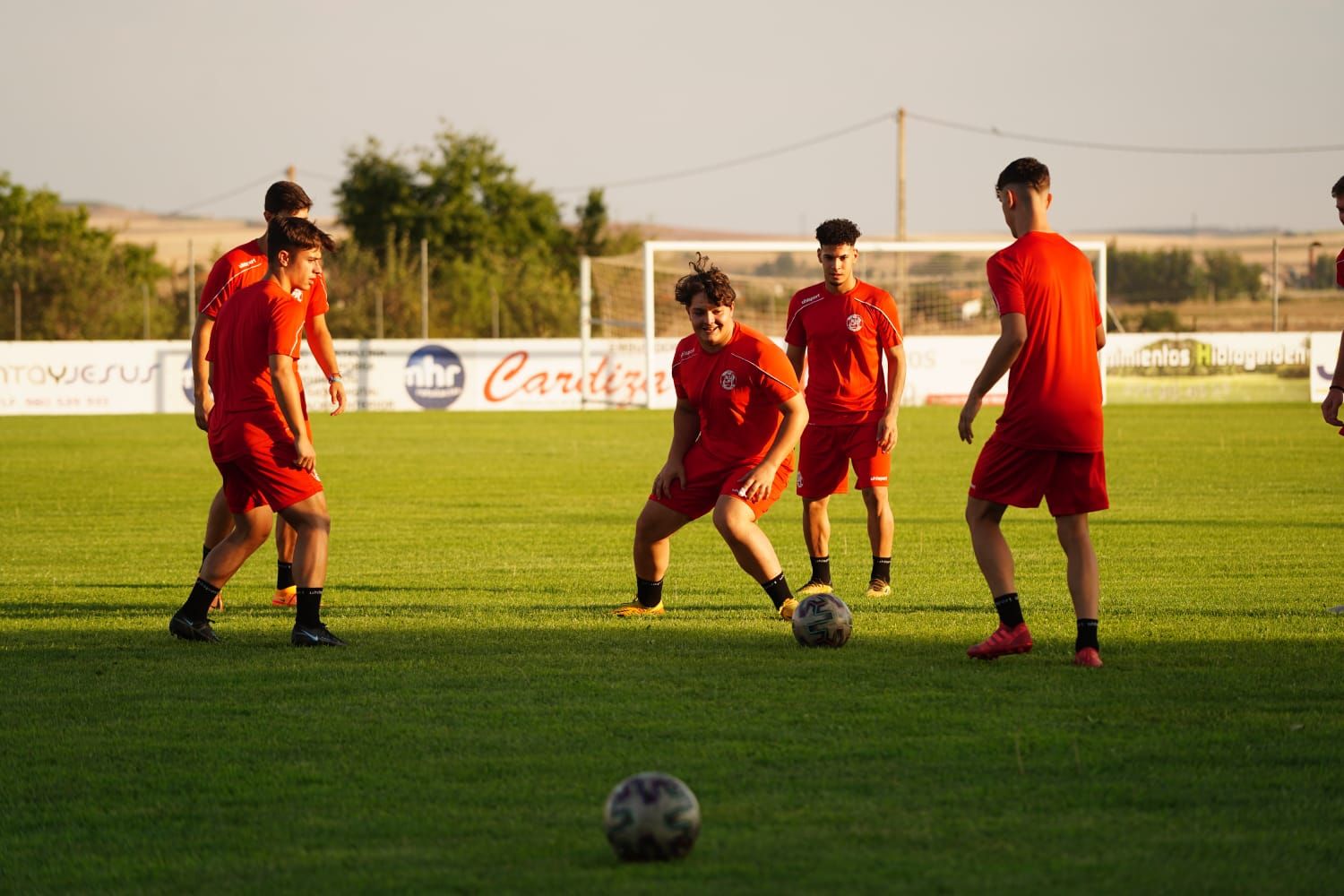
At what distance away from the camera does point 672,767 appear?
17.3ft

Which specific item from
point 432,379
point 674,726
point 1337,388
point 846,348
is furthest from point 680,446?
point 432,379

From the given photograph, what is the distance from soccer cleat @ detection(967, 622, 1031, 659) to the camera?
7039mm

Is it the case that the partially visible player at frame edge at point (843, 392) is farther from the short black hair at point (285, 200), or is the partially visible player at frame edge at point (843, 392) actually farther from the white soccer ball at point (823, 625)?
the short black hair at point (285, 200)

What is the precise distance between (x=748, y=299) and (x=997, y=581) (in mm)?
38335

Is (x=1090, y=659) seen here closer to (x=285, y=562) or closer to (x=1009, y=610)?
(x=1009, y=610)

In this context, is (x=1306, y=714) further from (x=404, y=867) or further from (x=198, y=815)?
(x=198, y=815)

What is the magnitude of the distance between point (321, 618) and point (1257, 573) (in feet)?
19.3

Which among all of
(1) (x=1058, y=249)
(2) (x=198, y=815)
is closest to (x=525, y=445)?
(1) (x=1058, y=249)

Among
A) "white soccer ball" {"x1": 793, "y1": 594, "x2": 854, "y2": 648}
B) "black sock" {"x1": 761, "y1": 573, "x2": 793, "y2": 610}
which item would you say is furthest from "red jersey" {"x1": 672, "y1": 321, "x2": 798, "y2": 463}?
"white soccer ball" {"x1": 793, "y1": 594, "x2": 854, "y2": 648}

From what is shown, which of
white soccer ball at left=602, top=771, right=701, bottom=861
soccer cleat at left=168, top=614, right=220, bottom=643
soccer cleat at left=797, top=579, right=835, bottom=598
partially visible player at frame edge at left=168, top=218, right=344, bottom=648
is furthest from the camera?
soccer cleat at left=797, top=579, right=835, bottom=598

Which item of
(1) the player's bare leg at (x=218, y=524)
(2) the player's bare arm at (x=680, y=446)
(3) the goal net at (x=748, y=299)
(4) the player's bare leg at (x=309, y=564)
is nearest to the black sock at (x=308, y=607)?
(4) the player's bare leg at (x=309, y=564)

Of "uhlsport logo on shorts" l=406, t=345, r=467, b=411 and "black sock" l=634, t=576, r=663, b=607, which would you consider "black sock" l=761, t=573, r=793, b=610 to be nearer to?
"black sock" l=634, t=576, r=663, b=607

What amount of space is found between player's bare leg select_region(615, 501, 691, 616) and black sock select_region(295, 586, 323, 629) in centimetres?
173

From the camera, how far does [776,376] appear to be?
8.13 meters
